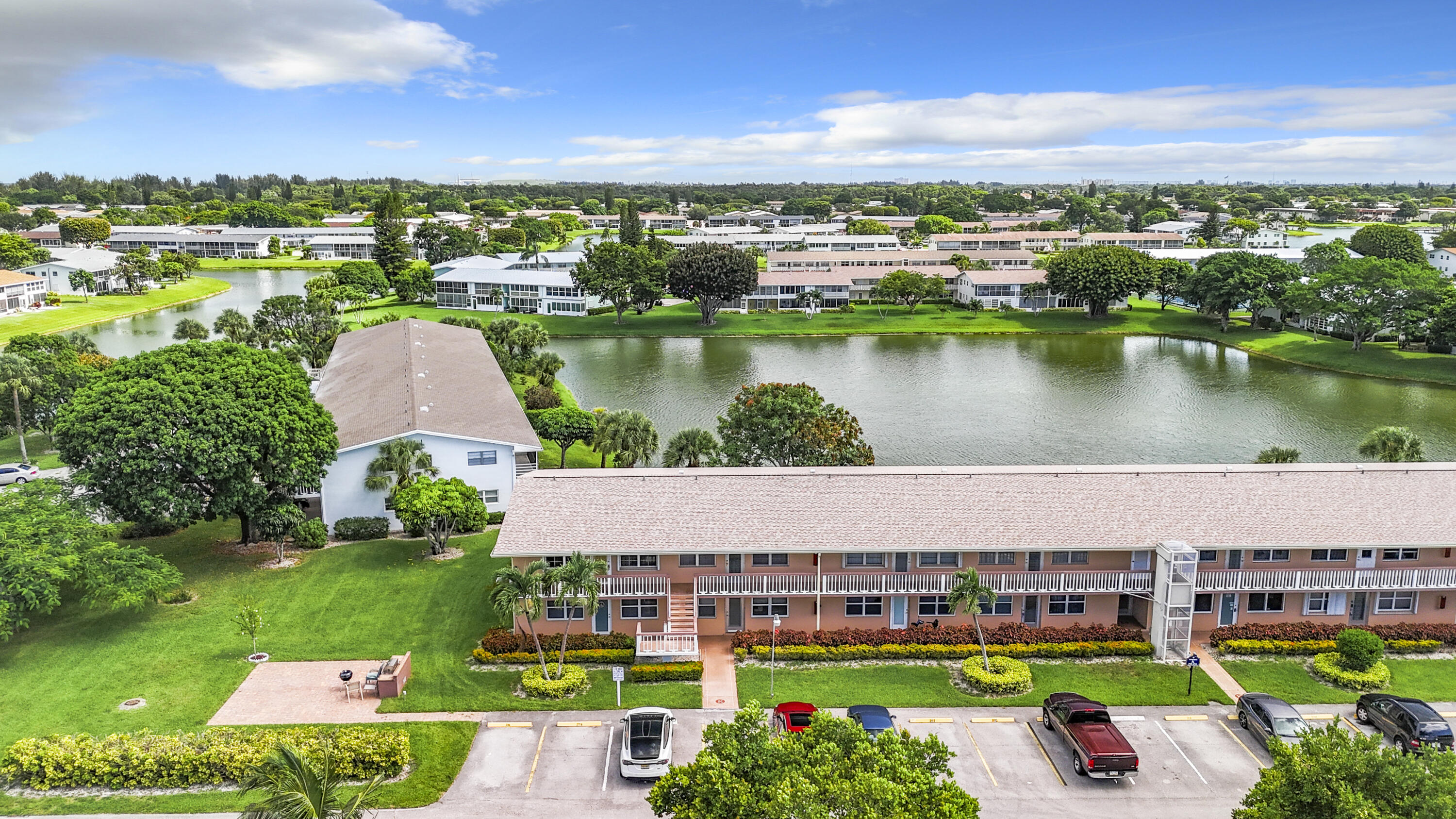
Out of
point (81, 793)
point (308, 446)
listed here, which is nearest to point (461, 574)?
point (308, 446)

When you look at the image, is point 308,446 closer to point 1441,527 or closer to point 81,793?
point 81,793

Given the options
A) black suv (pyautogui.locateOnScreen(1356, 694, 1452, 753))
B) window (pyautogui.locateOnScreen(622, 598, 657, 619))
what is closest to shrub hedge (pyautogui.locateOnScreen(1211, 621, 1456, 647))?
black suv (pyautogui.locateOnScreen(1356, 694, 1452, 753))

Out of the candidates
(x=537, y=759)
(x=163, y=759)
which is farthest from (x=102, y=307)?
(x=537, y=759)

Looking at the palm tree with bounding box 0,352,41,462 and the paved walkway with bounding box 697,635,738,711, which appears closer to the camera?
the paved walkway with bounding box 697,635,738,711

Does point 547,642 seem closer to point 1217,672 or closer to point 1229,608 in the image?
point 1217,672

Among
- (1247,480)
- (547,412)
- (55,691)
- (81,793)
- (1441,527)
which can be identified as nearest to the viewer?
(81,793)

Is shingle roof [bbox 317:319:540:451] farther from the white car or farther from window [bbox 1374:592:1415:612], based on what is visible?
window [bbox 1374:592:1415:612]
